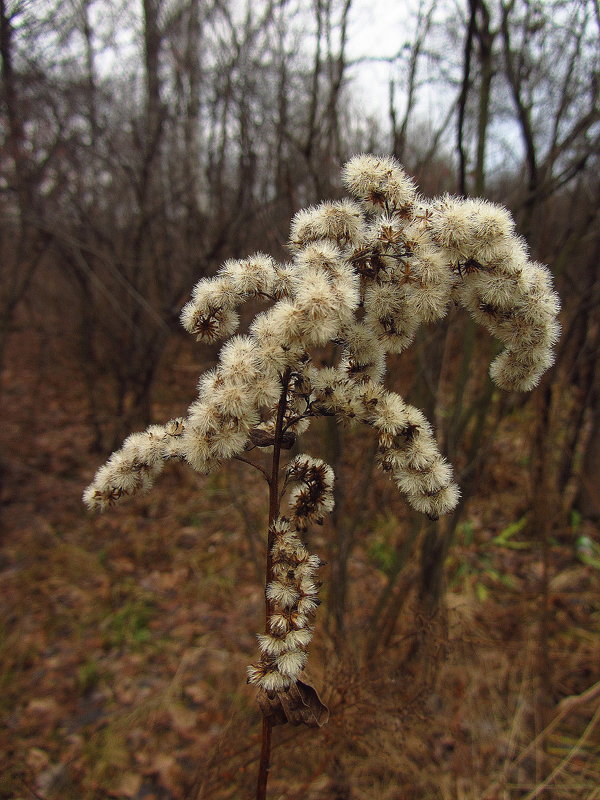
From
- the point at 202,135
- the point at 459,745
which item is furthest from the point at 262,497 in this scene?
the point at 202,135

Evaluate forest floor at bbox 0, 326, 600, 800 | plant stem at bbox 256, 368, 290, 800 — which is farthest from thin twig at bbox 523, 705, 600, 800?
plant stem at bbox 256, 368, 290, 800

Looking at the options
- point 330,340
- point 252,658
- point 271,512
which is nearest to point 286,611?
point 271,512

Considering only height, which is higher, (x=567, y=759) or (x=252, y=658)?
(x=252, y=658)

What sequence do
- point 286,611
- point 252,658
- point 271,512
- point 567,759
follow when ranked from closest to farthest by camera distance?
point 286,611 < point 271,512 < point 567,759 < point 252,658

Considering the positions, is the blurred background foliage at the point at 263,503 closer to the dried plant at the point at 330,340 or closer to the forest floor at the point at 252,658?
the forest floor at the point at 252,658

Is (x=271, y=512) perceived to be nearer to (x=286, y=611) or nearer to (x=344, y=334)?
(x=286, y=611)

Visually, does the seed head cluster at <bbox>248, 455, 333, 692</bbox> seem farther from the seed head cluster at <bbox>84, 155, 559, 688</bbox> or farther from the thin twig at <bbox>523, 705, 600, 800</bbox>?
the thin twig at <bbox>523, 705, 600, 800</bbox>

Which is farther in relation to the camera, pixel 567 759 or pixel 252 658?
pixel 252 658

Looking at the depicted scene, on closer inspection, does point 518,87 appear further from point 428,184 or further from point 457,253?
point 457,253

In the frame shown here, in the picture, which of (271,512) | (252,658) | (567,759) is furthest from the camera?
(252,658)
